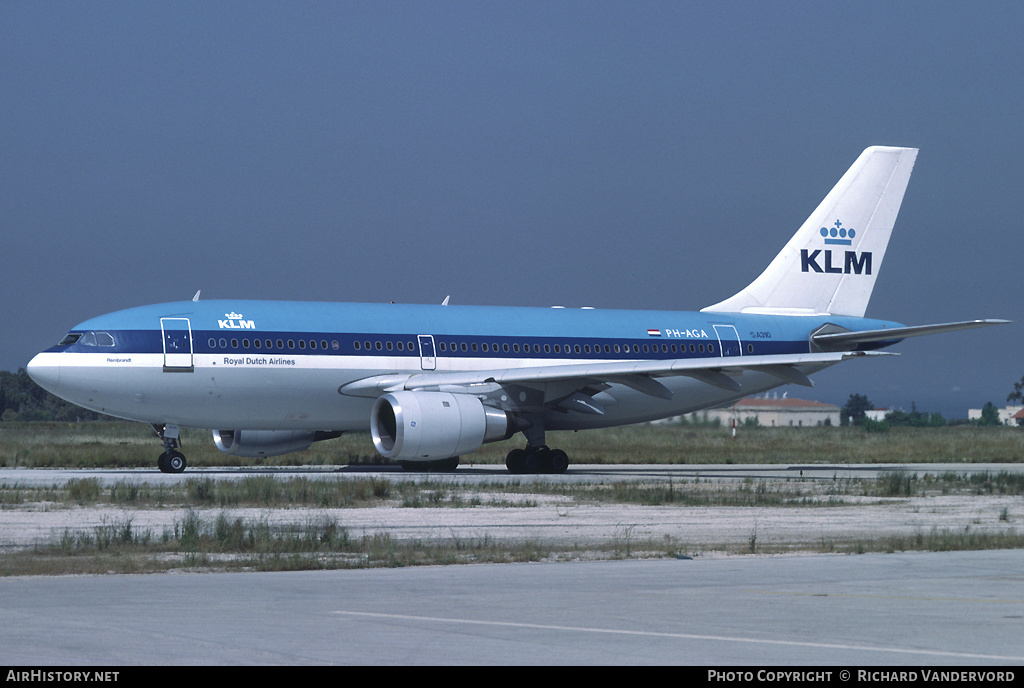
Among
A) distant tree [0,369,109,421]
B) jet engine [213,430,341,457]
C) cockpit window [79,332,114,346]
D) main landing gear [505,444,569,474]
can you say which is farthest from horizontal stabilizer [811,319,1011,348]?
distant tree [0,369,109,421]

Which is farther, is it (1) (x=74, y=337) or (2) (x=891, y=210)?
(2) (x=891, y=210)

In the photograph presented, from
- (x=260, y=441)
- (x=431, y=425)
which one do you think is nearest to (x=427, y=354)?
(x=431, y=425)

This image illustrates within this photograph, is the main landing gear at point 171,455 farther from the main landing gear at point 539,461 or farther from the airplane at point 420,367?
the main landing gear at point 539,461

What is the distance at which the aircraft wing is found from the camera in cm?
2820

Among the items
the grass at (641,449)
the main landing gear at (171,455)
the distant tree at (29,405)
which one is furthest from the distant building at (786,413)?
the distant tree at (29,405)

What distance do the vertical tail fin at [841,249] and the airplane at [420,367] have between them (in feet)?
3.42

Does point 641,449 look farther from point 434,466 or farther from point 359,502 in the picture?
point 359,502

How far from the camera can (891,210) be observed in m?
37.3

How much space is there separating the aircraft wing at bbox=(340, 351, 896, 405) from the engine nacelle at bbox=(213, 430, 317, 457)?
2.94 metres

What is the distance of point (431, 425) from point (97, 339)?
7.27 metres

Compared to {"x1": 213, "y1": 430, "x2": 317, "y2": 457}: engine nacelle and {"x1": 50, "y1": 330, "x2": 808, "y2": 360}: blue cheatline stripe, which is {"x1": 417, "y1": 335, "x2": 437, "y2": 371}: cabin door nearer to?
{"x1": 50, "y1": 330, "x2": 808, "y2": 360}: blue cheatline stripe
